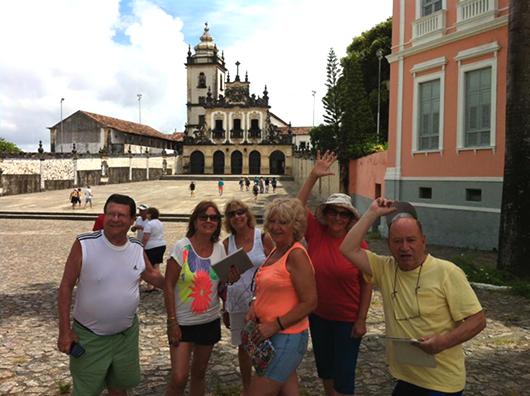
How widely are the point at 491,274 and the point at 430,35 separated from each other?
702cm

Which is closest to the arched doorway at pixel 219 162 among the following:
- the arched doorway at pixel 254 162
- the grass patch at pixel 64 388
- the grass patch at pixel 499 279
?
the arched doorway at pixel 254 162

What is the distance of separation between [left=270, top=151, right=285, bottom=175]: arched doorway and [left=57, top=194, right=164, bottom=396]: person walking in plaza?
166ft

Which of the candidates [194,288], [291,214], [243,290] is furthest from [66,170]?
[291,214]

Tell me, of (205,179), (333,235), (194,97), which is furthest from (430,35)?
(194,97)

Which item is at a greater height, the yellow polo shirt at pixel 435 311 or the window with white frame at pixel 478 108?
the window with white frame at pixel 478 108

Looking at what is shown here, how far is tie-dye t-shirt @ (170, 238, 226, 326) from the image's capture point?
10.1 ft

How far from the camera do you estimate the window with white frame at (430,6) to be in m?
11.6

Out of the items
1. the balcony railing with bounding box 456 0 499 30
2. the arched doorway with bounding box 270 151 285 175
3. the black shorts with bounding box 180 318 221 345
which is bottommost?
the black shorts with bounding box 180 318 221 345

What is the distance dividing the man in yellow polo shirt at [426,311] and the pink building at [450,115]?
29.8 ft

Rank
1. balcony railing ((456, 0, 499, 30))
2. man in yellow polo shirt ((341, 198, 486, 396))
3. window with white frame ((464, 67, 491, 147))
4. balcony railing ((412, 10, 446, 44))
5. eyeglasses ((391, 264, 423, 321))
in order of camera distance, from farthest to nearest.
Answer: balcony railing ((412, 10, 446, 44)) → window with white frame ((464, 67, 491, 147)) → balcony railing ((456, 0, 499, 30)) → eyeglasses ((391, 264, 423, 321)) → man in yellow polo shirt ((341, 198, 486, 396))

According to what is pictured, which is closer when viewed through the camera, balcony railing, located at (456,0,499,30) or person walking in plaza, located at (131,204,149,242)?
person walking in plaza, located at (131,204,149,242)

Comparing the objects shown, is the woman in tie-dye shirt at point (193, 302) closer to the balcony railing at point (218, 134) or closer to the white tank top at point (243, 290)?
the white tank top at point (243, 290)

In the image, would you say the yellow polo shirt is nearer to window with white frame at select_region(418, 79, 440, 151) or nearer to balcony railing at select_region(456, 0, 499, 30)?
balcony railing at select_region(456, 0, 499, 30)

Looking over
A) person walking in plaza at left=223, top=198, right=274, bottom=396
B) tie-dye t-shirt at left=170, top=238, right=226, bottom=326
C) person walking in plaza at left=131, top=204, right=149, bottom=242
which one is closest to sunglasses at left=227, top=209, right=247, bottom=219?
person walking in plaza at left=223, top=198, right=274, bottom=396
